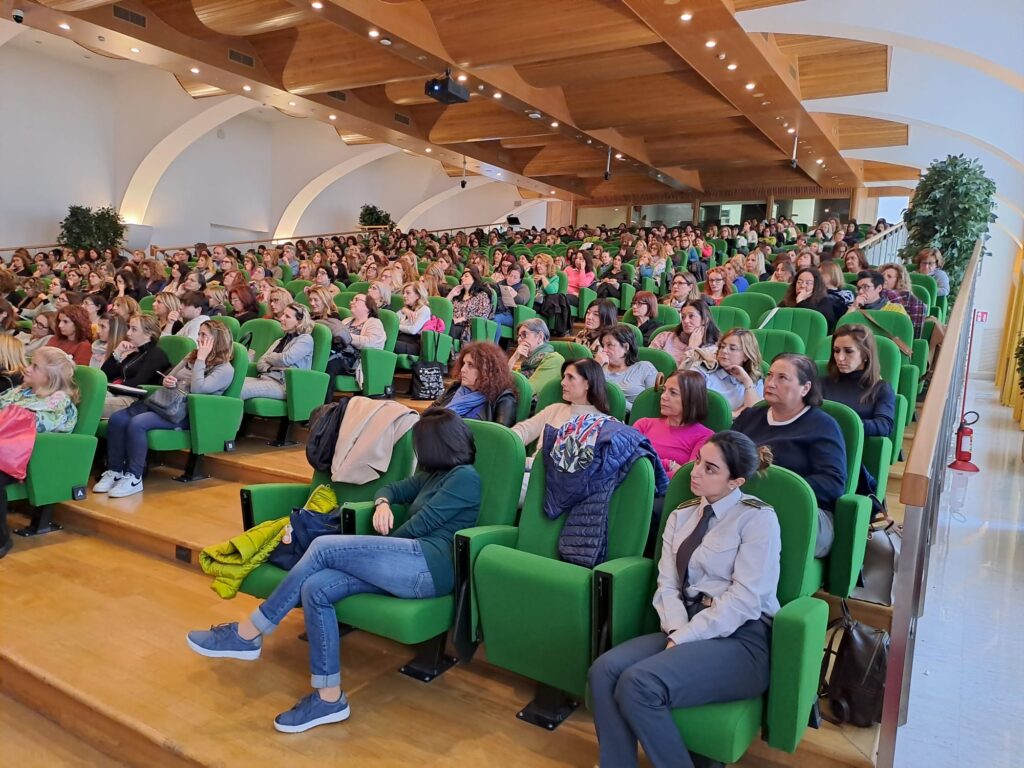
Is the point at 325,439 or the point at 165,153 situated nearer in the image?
the point at 325,439

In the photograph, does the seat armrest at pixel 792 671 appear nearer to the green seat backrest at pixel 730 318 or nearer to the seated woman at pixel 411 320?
the green seat backrest at pixel 730 318

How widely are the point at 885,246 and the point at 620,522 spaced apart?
8155 mm

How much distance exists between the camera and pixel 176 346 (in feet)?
14.1

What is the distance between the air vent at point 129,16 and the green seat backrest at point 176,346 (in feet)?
16.6

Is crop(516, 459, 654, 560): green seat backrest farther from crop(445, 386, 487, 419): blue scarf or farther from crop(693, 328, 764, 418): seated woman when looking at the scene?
crop(693, 328, 764, 418): seated woman

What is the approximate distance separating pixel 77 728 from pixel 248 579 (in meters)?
0.59

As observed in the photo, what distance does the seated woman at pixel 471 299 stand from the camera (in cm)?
603

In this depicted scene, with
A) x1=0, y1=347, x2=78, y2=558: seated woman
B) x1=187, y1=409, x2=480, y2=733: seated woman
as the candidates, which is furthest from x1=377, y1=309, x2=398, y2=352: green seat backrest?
x1=187, y1=409, x2=480, y2=733: seated woman

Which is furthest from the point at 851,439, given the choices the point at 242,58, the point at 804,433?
the point at 242,58

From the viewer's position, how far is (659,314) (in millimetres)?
5082

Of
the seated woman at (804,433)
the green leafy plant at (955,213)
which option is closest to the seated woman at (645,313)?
the seated woman at (804,433)

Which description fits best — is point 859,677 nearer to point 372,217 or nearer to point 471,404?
point 471,404

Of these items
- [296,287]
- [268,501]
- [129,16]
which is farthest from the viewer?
[129,16]

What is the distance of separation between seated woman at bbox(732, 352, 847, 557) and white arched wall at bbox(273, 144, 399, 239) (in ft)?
49.5
